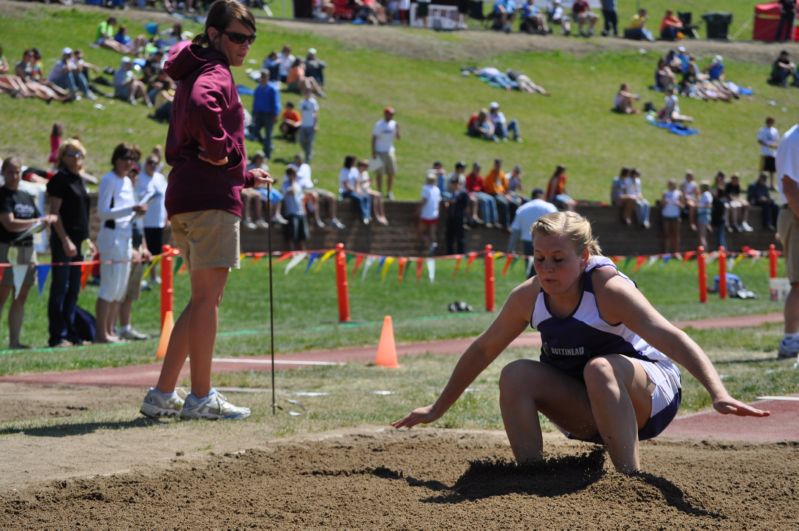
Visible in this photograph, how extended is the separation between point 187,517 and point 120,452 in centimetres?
149

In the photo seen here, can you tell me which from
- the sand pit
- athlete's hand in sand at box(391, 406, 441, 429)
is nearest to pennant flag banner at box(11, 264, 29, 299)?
the sand pit

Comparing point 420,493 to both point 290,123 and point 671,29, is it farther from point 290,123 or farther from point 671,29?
point 671,29

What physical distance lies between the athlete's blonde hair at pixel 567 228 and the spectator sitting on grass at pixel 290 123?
25.3 meters

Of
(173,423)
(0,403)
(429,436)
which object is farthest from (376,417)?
(0,403)

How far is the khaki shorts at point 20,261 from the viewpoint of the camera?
42.9 feet

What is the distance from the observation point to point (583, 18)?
177ft

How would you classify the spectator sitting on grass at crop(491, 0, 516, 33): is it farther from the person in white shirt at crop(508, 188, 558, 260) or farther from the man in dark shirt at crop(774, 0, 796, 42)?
the person in white shirt at crop(508, 188, 558, 260)

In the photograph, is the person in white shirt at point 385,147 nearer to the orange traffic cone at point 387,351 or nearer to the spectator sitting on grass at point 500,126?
the spectator sitting on grass at point 500,126

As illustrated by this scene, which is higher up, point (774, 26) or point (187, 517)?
point (774, 26)

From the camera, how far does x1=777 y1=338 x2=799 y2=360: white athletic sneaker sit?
10727 mm

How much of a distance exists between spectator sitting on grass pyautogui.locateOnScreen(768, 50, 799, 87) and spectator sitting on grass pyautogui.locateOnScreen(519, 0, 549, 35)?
9870 millimetres

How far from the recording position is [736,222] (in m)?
32.8

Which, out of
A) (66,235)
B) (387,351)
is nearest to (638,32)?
(66,235)

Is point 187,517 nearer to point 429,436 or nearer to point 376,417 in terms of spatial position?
Answer: point 429,436
